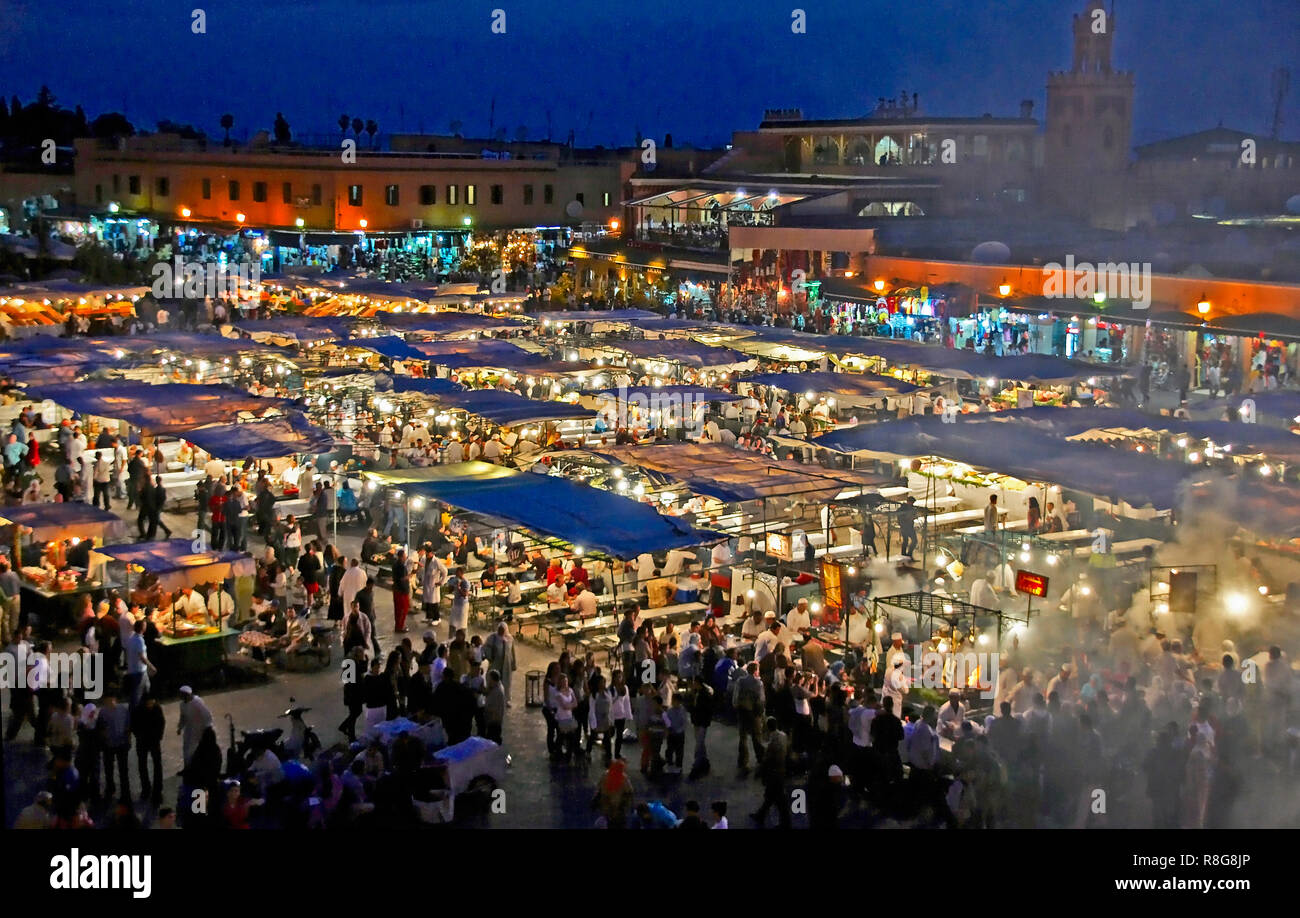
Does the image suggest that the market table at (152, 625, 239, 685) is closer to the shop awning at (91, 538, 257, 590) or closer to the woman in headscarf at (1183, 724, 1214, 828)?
the shop awning at (91, 538, 257, 590)

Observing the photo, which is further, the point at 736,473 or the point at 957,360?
the point at 957,360

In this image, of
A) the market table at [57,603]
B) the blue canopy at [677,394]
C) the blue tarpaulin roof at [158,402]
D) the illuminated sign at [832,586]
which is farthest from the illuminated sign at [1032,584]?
the blue tarpaulin roof at [158,402]

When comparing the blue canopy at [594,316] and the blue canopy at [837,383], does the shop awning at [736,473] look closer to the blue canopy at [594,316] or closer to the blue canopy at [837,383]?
the blue canopy at [837,383]

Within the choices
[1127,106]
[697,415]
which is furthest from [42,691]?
[1127,106]

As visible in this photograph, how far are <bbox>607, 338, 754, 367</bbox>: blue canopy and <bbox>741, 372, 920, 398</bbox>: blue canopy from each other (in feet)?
8.74

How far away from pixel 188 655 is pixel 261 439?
5.28 meters

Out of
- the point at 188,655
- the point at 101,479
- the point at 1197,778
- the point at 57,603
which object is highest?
the point at 101,479

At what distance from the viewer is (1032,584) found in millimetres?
12523

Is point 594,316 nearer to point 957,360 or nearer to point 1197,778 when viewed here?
point 957,360

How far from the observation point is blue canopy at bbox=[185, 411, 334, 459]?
1698cm

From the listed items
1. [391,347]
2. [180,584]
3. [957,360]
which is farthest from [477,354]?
[180,584]

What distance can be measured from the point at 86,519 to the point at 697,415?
1008cm

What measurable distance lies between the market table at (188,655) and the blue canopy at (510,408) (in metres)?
7.64
